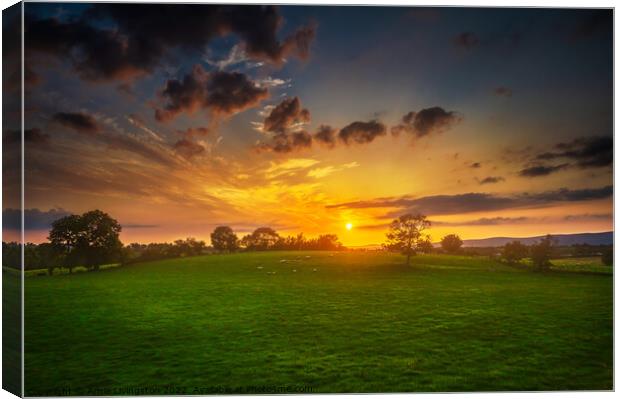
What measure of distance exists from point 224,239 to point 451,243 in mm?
3292

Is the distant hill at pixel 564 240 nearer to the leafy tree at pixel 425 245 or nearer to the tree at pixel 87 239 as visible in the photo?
the leafy tree at pixel 425 245

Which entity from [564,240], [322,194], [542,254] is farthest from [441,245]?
[322,194]

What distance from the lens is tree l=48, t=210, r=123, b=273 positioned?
21.0ft

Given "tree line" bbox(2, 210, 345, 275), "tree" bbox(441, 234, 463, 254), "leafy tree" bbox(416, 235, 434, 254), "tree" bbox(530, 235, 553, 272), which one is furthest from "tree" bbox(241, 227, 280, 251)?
"tree" bbox(530, 235, 553, 272)

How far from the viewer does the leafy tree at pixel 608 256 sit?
20.9 ft

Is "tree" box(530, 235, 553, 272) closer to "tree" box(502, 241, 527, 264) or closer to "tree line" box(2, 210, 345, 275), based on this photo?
"tree" box(502, 241, 527, 264)

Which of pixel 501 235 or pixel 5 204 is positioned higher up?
pixel 5 204

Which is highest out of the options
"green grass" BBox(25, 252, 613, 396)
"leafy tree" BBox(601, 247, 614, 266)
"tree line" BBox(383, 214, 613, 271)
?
"tree line" BBox(383, 214, 613, 271)

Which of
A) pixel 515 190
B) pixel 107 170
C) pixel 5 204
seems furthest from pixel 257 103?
pixel 515 190

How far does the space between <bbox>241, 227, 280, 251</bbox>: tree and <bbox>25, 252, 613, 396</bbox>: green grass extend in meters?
0.19

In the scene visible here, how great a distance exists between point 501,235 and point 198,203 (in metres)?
4.33

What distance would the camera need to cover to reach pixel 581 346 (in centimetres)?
594

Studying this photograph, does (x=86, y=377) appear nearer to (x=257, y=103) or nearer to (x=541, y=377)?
(x=257, y=103)

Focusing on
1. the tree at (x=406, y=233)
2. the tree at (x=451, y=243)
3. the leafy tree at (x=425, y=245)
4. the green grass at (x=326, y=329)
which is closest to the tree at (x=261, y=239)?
the green grass at (x=326, y=329)
